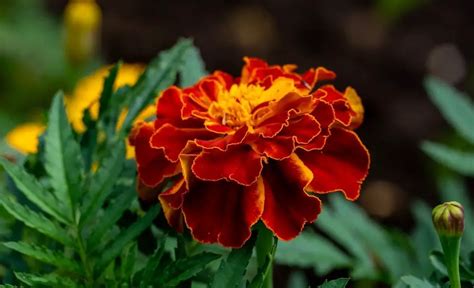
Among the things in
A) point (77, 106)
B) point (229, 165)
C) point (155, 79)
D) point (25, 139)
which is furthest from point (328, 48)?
point (229, 165)

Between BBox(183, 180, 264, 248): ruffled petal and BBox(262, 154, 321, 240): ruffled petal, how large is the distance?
0.01 metres

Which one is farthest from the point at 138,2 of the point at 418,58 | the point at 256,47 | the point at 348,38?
the point at 418,58

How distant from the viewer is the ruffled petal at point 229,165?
2.61 feet

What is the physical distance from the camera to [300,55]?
296cm

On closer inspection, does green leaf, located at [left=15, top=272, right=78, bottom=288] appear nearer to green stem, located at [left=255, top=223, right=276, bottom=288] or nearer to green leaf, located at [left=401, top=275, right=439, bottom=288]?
green stem, located at [left=255, top=223, right=276, bottom=288]

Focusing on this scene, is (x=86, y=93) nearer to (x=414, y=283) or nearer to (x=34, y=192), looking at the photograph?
(x=34, y=192)

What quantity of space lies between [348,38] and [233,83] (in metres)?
2.12

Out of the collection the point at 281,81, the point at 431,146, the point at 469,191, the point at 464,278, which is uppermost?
the point at 281,81

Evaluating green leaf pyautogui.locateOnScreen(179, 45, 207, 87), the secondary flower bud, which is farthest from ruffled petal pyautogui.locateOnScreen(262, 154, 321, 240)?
green leaf pyautogui.locateOnScreen(179, 45, 207, 87)

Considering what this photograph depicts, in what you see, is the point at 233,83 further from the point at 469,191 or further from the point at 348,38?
the point at 348,38

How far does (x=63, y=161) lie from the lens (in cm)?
94

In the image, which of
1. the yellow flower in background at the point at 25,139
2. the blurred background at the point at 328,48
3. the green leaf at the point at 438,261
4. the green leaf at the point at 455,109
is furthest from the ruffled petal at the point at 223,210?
the blurred background at the point at 328,48

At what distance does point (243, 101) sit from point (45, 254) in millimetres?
229

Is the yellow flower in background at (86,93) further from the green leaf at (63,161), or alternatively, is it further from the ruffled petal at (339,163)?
the ruffled petal at (339,163)
